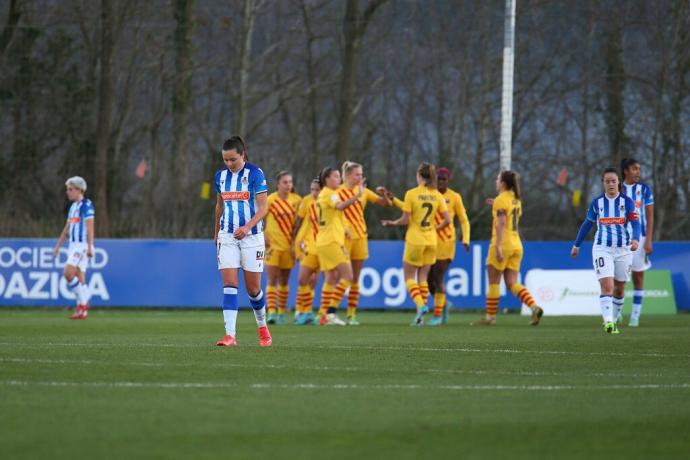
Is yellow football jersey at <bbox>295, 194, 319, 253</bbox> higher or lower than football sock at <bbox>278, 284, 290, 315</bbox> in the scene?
higher

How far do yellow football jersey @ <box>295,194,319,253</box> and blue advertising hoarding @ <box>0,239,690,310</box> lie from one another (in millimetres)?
5294

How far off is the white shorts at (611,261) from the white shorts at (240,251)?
5412 mm

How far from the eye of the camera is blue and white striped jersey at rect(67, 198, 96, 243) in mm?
21312

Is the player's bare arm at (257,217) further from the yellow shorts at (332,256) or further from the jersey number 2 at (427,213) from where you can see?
the jersey number 2 at (427,213)

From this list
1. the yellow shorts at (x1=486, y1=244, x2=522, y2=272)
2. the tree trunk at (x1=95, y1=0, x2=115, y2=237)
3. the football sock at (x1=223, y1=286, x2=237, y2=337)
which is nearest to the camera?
the football sock at (x1=223, y1=286, x2=237, y2=337)

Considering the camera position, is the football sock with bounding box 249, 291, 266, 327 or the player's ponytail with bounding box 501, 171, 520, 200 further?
the player's ponytail with bounding box 501, 171, 520, 200

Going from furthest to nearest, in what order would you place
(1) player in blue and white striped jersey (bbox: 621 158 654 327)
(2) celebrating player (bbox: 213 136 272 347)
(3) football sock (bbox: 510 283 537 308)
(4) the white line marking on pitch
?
(3) football sock (bbox: 510 283 537 308)
(1) player in blue and white striped jersey (bbox: 621 158 654 327)
(2) celebrating player (bbox: 213 136 272 347)
(4) the white line marking on pitch

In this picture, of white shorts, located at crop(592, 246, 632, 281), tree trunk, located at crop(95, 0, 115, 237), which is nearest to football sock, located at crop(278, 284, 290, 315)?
white shorts, located at crop(592, 246, 632, 281)

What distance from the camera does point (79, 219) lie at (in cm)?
2133

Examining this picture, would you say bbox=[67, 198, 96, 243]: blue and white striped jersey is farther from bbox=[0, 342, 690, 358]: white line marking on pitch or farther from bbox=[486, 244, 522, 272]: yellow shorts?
bbox=[0, 342, 690, 358]: white line marking on pitch

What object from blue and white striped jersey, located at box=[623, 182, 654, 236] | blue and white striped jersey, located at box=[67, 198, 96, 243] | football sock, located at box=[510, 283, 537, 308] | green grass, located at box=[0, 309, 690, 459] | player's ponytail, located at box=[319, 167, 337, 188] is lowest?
green grass, located at box=[0, 309, 690, 459]

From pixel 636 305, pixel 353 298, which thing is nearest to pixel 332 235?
pixel 353 298

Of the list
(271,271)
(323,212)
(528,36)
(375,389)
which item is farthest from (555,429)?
(528,36)

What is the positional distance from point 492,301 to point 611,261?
347 centimetres
